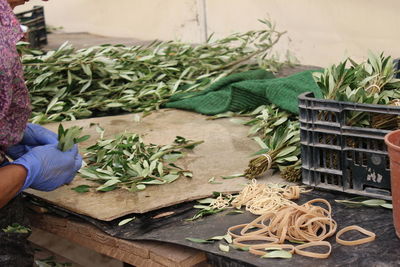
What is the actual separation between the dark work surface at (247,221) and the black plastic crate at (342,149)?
65 mm

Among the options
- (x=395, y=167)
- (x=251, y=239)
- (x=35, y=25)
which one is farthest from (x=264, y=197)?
(x=35, y=25)

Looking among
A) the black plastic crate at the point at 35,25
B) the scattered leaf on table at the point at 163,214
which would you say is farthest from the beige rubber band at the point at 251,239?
the black plastic crate at the point at 35,25

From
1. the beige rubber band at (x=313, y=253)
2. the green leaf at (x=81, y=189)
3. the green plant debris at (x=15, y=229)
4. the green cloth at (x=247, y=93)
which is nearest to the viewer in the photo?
the beige rubber band at (x=313, y=253)

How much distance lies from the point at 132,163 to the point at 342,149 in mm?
869

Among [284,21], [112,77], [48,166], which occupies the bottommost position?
[48,166]

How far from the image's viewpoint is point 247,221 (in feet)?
7.44

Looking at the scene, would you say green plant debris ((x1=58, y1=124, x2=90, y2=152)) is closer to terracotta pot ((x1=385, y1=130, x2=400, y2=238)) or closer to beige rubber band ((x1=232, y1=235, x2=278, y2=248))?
beige rubber band ((x1=232, y1=235, x2=278, y2=248))

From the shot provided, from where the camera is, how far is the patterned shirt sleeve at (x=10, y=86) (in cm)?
219

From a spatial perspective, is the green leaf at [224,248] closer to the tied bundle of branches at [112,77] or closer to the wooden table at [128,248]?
the wooden table at [128,248]

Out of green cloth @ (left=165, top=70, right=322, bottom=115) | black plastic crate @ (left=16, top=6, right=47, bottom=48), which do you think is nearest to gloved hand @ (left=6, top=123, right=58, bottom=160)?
green cloth @ (left=165, top=70, right=322, bottom=115)

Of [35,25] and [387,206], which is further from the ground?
[35,25]

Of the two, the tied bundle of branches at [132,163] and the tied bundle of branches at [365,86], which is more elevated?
the tied bundle of branches at [365,86]

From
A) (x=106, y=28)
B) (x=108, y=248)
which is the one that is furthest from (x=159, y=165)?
(x=106, y=28)

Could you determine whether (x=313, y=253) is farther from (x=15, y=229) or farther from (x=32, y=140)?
(x=32, y=140)
